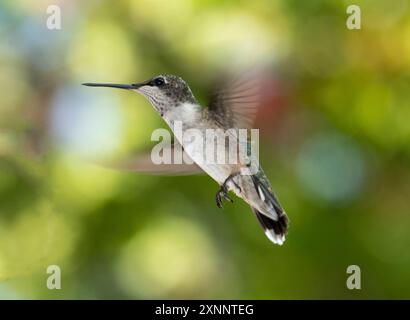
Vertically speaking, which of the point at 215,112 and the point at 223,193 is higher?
the point at 215,112

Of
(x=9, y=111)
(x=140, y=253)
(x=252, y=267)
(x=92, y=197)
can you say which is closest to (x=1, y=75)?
(x=9, y=111)

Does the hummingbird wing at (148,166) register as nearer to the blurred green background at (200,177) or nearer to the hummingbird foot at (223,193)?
the hummingbird foot at (223,193)

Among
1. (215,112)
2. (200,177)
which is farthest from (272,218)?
(200,177)

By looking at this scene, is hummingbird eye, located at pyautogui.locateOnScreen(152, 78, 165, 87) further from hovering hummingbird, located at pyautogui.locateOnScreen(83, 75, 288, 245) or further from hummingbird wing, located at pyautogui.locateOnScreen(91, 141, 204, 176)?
hummingbird wing, located at pyautogui.locateOnScreen(91, 141, 204, 176)

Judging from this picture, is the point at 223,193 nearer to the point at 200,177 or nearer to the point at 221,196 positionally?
the point at 221,196

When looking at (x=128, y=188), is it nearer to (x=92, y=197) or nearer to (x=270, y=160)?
(x=92, y=197)

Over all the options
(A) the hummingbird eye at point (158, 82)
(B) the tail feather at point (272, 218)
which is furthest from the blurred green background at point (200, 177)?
(A) the hummingbird eye at point (158, 82)

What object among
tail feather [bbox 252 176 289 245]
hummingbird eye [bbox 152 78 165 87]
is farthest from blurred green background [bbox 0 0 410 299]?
hummingbird eye [bbox 152 78 165 87]

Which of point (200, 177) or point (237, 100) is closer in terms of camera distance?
point (237, 100)
